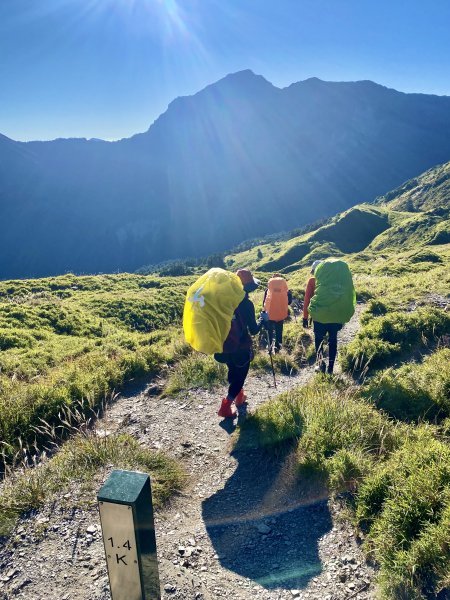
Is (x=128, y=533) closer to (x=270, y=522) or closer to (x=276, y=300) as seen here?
(x=270, y=522)

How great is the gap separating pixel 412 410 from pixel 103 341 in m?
10.4

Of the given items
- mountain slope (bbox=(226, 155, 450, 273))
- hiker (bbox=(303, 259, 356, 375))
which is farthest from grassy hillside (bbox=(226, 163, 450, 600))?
mountain slope (bbox=(226, 155, 450, 273))

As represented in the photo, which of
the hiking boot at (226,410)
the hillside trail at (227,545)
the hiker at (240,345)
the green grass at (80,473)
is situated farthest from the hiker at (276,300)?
the green grass at (80,473)

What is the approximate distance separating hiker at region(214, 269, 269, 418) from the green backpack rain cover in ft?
5.87

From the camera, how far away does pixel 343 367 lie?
356 inches

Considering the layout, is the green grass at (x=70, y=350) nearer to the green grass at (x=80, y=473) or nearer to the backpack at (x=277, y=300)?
the green grass at (x=80, y=473)

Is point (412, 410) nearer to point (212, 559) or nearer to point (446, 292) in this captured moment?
point (212, 559)

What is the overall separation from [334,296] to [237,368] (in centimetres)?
274

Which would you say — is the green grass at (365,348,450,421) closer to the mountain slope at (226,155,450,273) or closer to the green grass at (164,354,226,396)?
the green grass at (164,354,226,396)

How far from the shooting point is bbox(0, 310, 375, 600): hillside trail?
357cm

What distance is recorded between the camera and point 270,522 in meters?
4.42

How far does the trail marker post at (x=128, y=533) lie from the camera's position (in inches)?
96.5

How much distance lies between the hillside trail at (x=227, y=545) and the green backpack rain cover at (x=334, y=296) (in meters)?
3.47

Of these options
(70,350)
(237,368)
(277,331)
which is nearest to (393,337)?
(277,331)
